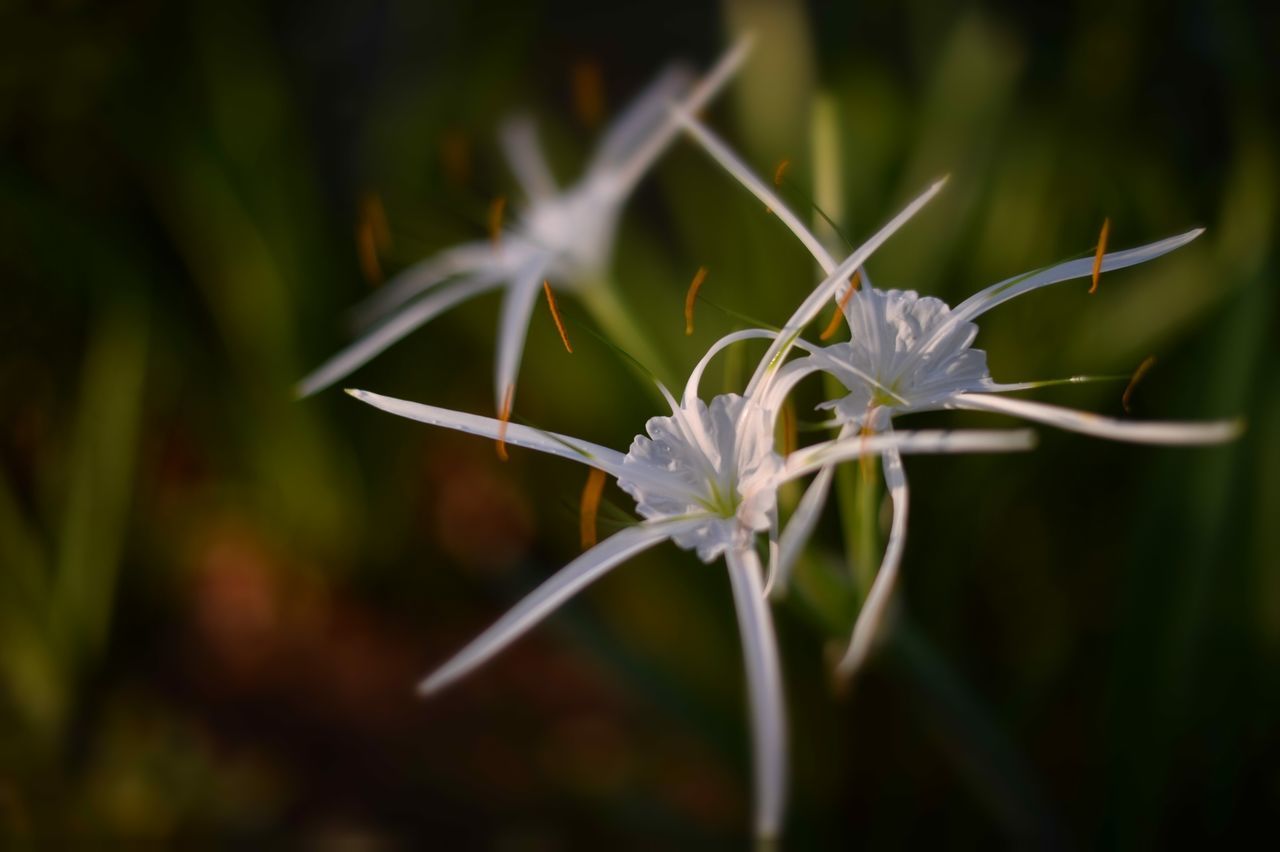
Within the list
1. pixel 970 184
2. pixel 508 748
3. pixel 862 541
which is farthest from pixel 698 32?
pixel 862 541

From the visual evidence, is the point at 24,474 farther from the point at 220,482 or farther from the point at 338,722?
the point at 338,722

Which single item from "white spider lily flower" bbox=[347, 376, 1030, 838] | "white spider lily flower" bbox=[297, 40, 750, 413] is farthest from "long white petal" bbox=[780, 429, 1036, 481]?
"white spider lily flower" bbox=[297, 40, 750, 413]

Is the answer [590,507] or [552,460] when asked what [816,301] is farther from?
[552,460]

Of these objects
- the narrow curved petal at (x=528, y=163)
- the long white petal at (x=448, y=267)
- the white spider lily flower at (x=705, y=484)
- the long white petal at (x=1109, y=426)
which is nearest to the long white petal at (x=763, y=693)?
the white spider lily flower at (x=705, y=484)

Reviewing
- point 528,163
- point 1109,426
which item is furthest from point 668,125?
point 1109,426

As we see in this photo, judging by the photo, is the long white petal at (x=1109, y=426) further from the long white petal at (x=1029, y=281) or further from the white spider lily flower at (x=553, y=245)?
the white spider lily flower at (x=553, y=245)

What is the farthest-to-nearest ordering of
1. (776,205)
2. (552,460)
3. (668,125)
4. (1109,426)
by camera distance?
(552,460), (668,125), (776,205), (1109,426)
